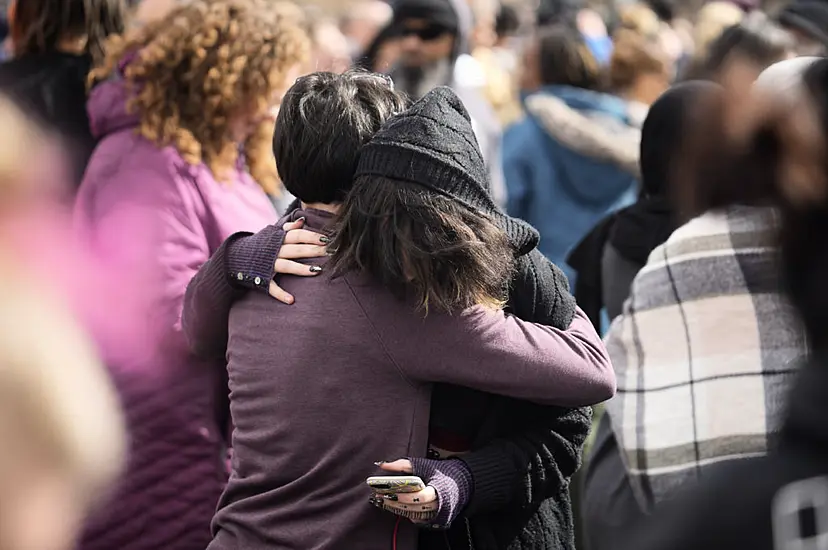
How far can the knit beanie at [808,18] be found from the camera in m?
5.86

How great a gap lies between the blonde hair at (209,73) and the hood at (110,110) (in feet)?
0.13

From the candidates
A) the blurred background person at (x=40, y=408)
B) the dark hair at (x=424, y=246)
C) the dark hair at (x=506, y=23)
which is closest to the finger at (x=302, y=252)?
the dark hair at (x=424, y=246)

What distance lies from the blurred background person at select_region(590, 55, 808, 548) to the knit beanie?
11.7 ft

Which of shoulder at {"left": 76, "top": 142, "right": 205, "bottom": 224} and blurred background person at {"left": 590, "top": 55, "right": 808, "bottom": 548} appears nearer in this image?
blurred background person at {"left": 590, "top": 55, "right": 808, "bottom": 548}

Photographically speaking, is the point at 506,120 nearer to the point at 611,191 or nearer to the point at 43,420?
the point at 611,191

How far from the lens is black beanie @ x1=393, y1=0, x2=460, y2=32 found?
566cm

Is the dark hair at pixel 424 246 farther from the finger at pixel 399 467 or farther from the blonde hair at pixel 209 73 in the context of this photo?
the blonde hair at pixel 209 73

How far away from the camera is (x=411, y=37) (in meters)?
5.70

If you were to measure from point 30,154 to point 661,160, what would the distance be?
6.32 ft

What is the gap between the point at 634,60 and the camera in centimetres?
583

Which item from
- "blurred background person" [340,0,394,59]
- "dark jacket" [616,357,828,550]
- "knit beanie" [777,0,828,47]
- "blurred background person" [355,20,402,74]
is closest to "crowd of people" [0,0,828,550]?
"dark jacket" [616,357,828,550]

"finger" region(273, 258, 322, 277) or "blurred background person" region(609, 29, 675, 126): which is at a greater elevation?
"finger" region(273, 258, 322, 277)

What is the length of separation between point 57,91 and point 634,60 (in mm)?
2932

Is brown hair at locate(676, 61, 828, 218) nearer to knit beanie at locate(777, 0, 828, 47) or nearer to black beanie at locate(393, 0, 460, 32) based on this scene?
black beanie at locate(393, 0, 460, 32)
